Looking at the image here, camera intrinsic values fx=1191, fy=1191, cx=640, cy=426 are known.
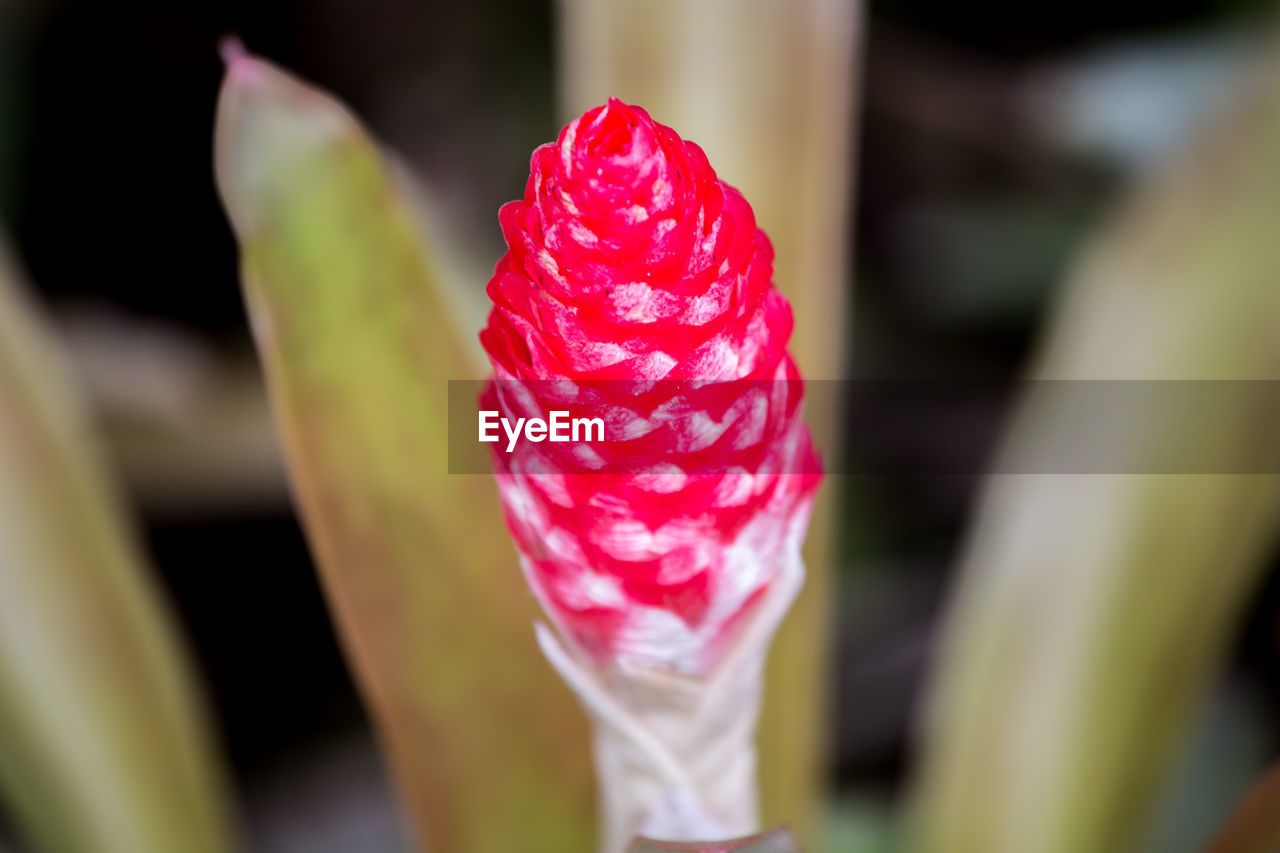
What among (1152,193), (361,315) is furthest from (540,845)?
(1152,193)

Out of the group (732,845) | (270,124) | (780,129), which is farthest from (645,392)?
(780,129)

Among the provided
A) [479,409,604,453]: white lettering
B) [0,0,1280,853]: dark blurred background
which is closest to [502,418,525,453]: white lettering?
[479,409,604,453]: white lettering

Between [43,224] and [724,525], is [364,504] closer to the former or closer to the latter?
[724,525]

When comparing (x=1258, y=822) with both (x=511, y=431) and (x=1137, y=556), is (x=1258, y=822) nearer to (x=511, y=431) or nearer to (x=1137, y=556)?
(x=1137, y=556)

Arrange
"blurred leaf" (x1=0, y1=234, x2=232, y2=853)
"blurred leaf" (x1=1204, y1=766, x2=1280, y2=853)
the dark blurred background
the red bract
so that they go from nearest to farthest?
the red bract
"blurred leaf" (x1=1204, y1=766, x2=1280, y2=853)
"blurred leaf" (x1=0, y1=234, x2=232, y2=853)
the dark blurred background

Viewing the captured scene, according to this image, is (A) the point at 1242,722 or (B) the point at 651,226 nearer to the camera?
(B) the point at 651,226

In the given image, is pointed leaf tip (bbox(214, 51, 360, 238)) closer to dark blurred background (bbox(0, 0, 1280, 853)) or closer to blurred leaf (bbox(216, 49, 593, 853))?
blurred leaf (bbox(216, 49, 593, 853))
